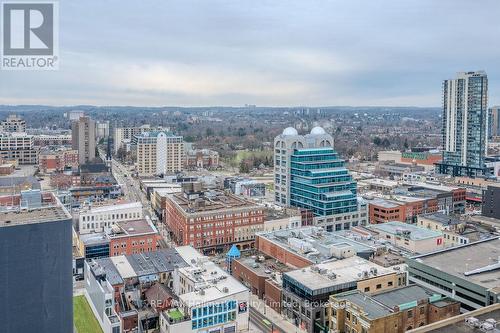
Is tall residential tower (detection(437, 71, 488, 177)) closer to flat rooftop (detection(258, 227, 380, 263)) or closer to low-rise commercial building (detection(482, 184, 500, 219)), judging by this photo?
low-rise commercial building (detection(482, 184, 500, 219))

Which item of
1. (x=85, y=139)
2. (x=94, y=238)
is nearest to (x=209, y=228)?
(x=94, y=238)

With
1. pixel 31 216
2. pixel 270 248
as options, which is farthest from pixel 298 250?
pixel 31 216

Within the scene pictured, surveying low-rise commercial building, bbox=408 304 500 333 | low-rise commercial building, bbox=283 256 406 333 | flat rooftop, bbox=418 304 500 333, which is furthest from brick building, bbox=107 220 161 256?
flat rooftop, bbox=418 304 500 333

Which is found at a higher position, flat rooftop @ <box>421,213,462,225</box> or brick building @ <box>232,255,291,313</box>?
flat rooftop @ <box>421,213,462,225</box>

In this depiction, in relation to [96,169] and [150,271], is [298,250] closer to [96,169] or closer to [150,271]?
[150,271]

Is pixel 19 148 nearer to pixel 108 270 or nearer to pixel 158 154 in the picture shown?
pixel 158 154

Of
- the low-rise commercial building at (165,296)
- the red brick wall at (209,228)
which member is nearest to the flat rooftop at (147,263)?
the low-rise commercial building at (165,296)

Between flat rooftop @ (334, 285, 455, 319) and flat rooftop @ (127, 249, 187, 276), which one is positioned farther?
flat rooftop @ (127, 249, 187, 276)

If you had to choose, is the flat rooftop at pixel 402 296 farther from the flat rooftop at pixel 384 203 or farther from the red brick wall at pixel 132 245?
the flat rooftop at pixel 384 203
